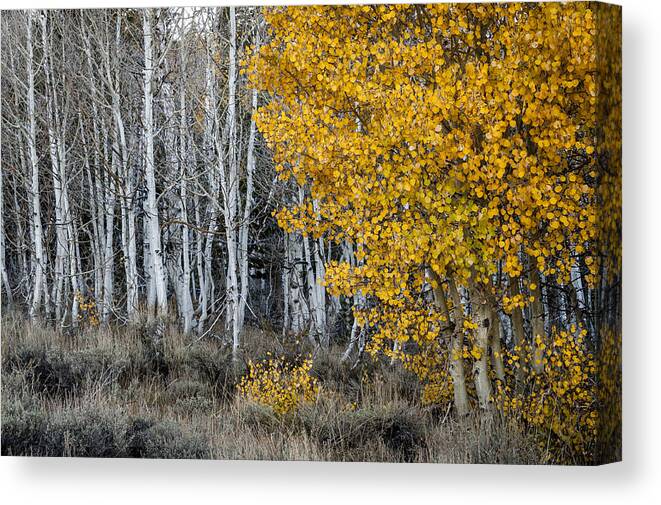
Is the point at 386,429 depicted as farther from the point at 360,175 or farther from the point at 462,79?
the point at 462,79

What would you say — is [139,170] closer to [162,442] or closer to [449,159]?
[162,442]

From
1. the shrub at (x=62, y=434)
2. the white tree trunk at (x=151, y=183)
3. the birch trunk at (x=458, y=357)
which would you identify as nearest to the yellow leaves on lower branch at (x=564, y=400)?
→ the birch trunk at (x=458, y=357)

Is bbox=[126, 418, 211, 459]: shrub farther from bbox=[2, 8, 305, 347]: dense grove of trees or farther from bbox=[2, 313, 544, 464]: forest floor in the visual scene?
bbox=[2, 8, 305, 347]: dense grove of trees

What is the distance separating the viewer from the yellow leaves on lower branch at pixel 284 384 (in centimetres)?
650

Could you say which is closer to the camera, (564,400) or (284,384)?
(564,400)

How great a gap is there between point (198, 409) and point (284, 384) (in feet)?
1.92

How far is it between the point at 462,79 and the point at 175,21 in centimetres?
194

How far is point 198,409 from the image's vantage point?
21.6 ft

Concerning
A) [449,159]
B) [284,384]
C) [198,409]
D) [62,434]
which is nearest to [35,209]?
[62,434]

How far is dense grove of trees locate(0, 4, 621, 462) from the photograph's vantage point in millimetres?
6082

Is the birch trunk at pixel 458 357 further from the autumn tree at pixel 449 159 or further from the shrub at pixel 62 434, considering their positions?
the shrub at pixel 62 434

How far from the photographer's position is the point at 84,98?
6.69m

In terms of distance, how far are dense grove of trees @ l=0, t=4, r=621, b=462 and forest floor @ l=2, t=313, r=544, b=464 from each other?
139 mm

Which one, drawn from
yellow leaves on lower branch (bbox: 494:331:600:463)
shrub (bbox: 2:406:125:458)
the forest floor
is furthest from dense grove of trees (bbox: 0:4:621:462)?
shrub (bbox: 2:406:125:458)
